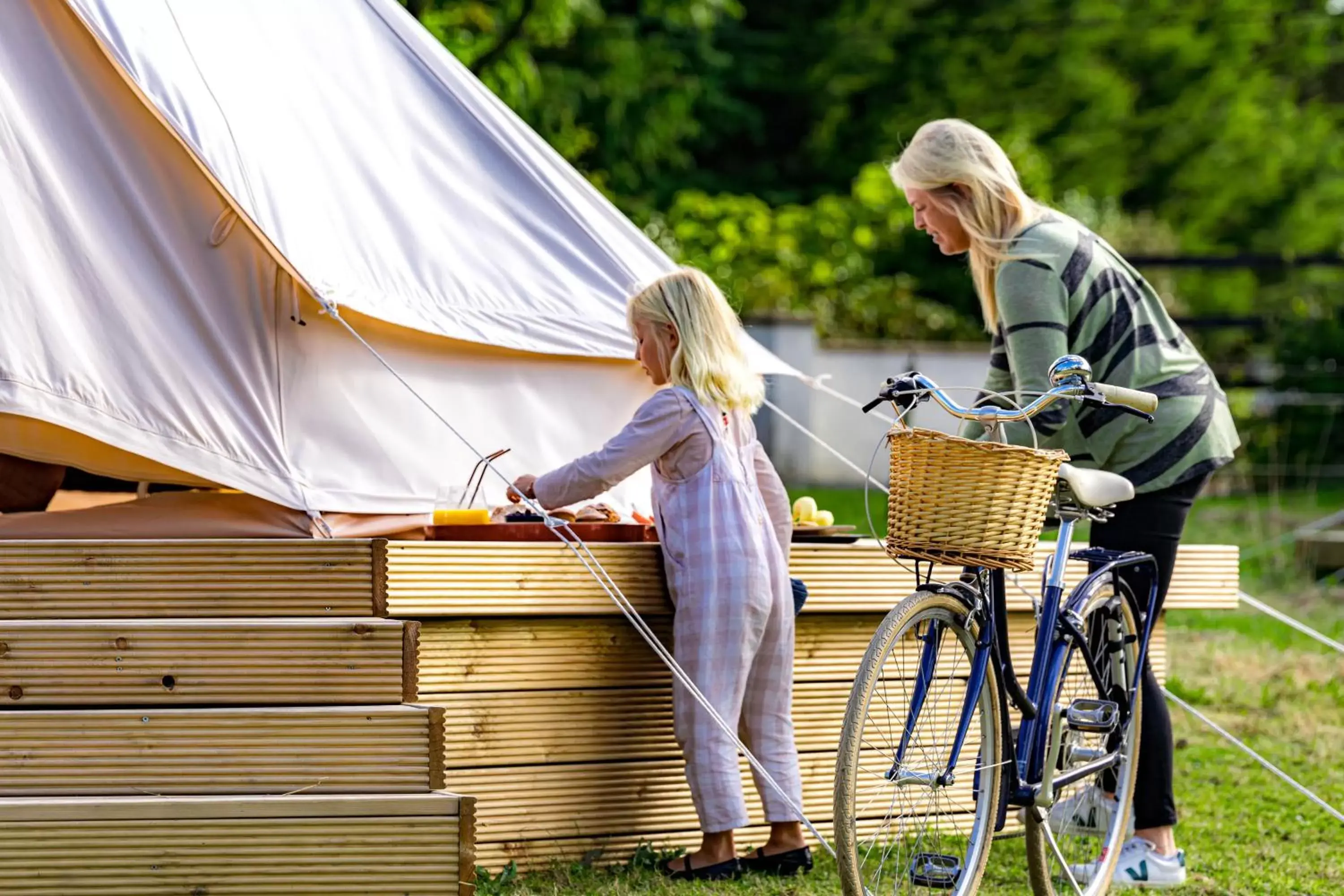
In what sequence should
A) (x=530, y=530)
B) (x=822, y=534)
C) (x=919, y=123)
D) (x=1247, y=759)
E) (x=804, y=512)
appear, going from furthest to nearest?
(x=919, y=123) < (x=1247, y=759) < (x=804, y=512) < (x=822, y=534) < (x=530, y=530)

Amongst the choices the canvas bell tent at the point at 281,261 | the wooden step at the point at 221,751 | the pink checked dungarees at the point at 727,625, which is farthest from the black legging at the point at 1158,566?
the wooden step at the point at 221,751

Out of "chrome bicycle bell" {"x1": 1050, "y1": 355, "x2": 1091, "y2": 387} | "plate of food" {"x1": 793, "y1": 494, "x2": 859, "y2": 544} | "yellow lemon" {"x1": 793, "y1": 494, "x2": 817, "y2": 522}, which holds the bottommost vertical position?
"plate of food" {"x1": 793, "y1": 494, "x2": 859, "y2": 544}

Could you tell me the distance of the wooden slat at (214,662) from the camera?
306 centimetres

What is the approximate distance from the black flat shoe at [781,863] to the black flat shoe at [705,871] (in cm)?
7

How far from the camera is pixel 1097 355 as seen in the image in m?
3.73

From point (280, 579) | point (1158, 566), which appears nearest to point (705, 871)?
point (280, 579)

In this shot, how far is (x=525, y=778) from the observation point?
369 centimetres

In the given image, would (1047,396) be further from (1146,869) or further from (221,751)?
(221,751)

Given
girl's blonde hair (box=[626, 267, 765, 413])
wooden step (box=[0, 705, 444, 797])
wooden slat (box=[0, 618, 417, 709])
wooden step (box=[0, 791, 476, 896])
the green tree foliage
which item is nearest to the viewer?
wooden step (box=[0, 791, 476, 896])

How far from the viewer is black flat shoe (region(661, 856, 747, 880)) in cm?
362

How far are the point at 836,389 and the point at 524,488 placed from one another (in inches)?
349

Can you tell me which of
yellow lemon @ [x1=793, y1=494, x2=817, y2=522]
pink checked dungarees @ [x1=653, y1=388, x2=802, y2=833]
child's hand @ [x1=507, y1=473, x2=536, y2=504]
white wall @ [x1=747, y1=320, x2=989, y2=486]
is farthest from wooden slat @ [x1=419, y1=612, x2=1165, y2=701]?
white wall @ [x1=747, y1=320, x2=989, y2=486]

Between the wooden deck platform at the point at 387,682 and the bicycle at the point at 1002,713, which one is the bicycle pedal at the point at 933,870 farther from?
the wooden deck platform at the point at 387,682

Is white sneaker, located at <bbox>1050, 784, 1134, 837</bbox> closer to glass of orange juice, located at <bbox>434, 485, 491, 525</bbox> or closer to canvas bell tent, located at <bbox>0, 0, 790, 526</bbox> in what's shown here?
glass of orange juice, located at <bbox>434, 485, 491, 525</bbox>
